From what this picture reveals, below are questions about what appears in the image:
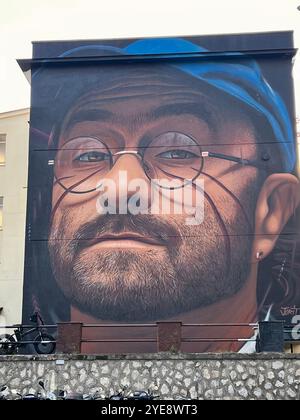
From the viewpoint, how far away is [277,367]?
15.9m

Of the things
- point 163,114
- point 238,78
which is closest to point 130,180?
point 163,114

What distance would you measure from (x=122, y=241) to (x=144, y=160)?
290cm

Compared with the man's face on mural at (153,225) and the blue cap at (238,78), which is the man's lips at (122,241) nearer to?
the man's face on mural at (153,225)

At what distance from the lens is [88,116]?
2177 centimetres

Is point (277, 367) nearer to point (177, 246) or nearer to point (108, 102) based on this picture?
point (177, 246)

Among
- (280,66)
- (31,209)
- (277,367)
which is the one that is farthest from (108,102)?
(277,367)

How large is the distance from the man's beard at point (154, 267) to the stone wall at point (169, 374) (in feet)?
12.7

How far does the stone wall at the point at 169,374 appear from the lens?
52.1ft

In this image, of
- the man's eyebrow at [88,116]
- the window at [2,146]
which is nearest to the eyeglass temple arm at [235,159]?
the man's eyebrow at [88,116]

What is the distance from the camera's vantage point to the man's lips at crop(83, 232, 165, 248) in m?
20.6

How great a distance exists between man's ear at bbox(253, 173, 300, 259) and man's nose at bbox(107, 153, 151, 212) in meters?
3.79

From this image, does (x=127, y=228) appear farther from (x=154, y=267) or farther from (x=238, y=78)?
(x=238, y=78)

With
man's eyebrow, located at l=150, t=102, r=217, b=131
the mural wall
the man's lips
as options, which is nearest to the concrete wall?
the mural wall
